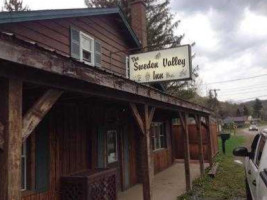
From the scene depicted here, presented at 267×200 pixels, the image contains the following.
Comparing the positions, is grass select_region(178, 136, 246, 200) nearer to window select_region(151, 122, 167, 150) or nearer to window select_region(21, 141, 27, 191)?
window select_region(151, 122, 167, 150)

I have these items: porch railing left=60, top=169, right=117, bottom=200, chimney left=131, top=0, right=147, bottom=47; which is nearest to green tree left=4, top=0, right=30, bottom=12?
chimney left=131, top=0, right=147, bottom=47

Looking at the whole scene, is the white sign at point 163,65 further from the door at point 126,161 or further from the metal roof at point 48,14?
the door at point 126,161

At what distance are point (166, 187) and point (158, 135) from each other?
17.6ft

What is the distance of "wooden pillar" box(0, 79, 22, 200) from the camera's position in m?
3.62

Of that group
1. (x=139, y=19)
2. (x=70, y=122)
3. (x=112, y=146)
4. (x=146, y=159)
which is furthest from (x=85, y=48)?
(x=139, y=19)

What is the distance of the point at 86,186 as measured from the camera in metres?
8.19

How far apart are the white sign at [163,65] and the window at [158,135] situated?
12.7 ft

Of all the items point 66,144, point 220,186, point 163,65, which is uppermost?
point 163,65

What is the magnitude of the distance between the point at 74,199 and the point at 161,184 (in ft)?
18.6

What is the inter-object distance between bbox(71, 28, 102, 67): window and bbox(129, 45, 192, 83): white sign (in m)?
1.82

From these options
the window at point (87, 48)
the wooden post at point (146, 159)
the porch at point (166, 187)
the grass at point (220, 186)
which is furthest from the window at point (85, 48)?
the grass at point (220, 186)

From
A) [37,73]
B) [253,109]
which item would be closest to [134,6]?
[37,73]

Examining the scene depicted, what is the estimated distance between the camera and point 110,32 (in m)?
13.5

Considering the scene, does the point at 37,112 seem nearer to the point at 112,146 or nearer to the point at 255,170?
the point at 255,170
